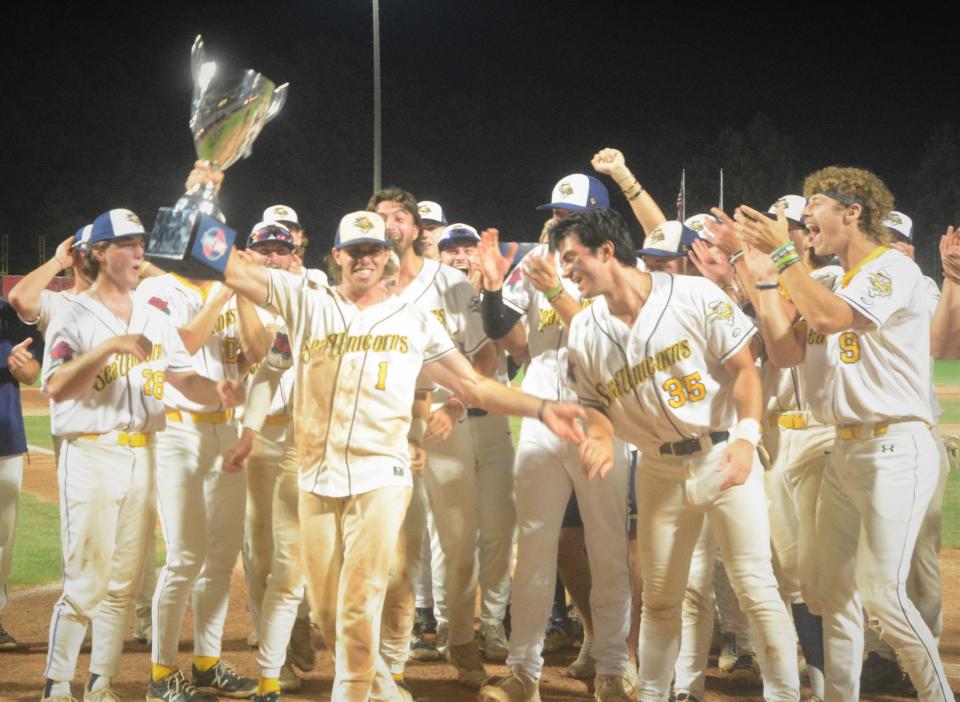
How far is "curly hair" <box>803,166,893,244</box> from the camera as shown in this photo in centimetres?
488

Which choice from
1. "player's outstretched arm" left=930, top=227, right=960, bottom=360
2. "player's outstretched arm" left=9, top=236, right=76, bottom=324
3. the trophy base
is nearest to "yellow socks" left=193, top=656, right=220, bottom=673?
"player's outstretched arm" left=9, top=236, right=76, bottom=324

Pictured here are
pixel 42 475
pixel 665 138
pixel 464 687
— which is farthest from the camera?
pixel 665 138

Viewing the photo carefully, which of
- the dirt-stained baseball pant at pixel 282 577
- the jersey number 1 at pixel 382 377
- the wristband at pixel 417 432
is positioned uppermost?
the jersey number 1 at pixel 382 377

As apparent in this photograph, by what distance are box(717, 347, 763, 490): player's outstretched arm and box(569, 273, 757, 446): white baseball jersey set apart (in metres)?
0.07

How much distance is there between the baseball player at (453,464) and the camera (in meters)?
5.85

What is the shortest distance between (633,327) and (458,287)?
1550 millimetres

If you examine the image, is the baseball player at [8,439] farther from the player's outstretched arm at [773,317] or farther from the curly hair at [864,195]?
the curly hair at [864,195]

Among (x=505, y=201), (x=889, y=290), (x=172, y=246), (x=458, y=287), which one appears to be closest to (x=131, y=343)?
(x=172, y=246)

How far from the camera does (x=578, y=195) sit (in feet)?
19.6

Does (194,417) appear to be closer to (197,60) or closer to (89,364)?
(89,364)

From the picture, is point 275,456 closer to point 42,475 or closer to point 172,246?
point 172,246

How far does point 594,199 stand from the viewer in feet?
19.5

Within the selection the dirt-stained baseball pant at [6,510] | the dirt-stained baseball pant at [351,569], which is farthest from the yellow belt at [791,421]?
the dirt-stained baseball pant at [6,510]

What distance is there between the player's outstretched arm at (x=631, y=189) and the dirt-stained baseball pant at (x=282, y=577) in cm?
238
